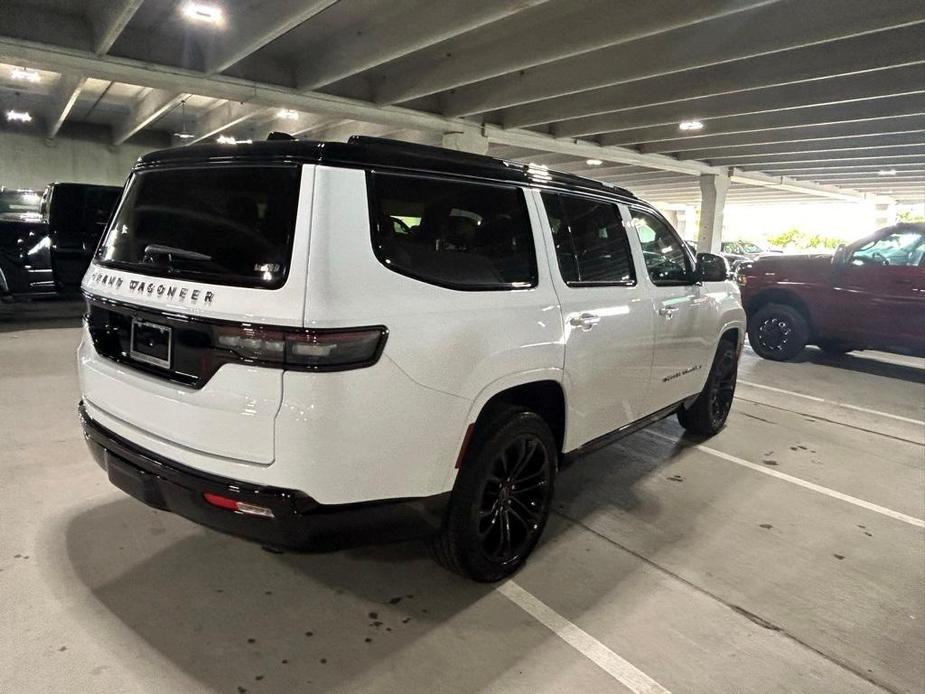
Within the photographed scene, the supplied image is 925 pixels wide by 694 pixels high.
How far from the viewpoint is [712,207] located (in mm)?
17703

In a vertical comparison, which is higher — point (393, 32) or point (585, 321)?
point (393, 32)

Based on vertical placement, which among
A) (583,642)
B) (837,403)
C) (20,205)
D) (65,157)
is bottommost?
(583,642)

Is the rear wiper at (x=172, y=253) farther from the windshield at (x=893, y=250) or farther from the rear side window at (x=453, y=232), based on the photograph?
the windshield at (x=893, y=250)

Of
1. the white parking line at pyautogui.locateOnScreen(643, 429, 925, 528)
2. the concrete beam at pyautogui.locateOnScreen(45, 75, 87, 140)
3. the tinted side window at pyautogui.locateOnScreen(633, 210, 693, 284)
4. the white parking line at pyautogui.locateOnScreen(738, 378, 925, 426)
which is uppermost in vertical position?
the concrete beam at pyautogui.locateOnScreen(45, 75, 87, 140)

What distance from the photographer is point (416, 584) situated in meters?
2.65

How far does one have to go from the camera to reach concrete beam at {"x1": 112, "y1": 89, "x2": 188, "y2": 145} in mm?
11784

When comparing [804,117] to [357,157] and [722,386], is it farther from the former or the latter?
[357,157]

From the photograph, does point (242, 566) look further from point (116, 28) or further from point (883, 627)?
point (116, 28)

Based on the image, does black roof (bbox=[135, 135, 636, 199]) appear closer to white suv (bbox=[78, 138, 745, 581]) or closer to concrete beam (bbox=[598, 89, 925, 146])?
white suv (bbox=[78, 138, 745, 581])

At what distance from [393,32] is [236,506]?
6.77 meters

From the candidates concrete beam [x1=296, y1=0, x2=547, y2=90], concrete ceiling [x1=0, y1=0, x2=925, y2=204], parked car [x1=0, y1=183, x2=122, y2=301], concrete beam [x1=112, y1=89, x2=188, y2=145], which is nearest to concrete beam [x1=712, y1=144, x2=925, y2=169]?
concrete ceiling [x1=0, y1=0, x2=925, y2=204]

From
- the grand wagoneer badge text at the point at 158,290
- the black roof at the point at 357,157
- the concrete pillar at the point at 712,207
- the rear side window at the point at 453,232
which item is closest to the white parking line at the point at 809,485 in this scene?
the rear side window at the point at 453,232

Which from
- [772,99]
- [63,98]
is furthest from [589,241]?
[63,98]

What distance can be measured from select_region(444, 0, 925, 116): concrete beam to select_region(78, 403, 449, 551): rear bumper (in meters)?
6.62
